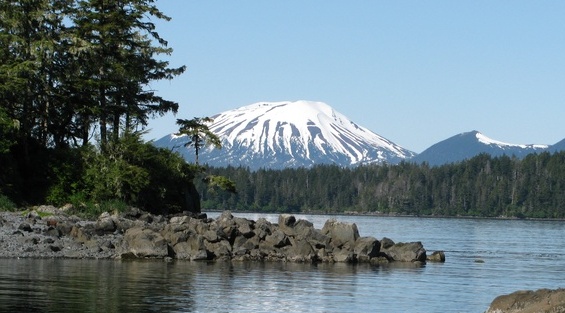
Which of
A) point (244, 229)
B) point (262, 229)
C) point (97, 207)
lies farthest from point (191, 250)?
point (97, 207)

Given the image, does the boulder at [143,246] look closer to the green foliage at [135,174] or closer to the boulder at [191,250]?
the boulder at [191,250]

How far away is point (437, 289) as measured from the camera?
136 ft

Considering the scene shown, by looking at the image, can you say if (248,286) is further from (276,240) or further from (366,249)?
(366,249)

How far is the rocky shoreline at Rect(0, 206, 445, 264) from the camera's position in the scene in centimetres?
4866

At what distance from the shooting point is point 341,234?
57375 mm

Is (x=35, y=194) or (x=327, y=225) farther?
(x=35, y=194)

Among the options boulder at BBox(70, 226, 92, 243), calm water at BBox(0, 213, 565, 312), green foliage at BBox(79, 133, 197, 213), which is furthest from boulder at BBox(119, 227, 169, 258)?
green foliage at BBox(79, 133, 197, 213)

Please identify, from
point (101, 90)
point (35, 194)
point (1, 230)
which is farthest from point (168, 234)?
point (101, 90)

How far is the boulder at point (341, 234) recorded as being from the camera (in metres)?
56.7

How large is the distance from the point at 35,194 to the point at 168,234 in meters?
14.4

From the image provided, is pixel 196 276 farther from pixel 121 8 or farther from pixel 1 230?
pixel 121 8

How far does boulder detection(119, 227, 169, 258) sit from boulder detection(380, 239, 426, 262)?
13.8 m

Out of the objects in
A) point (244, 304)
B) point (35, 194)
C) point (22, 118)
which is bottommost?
point (244, 304)

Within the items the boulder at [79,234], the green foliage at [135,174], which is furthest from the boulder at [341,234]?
the boulder at [79,234]
